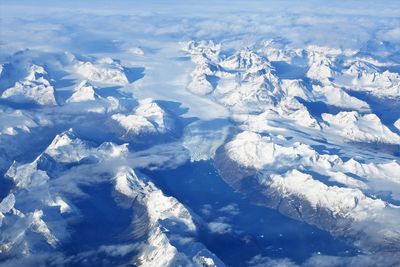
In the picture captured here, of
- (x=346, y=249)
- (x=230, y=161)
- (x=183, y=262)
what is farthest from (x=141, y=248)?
(x=230, y=161)

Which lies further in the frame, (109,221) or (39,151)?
(39,151)

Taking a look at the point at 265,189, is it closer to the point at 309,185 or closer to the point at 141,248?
the point at 309,185

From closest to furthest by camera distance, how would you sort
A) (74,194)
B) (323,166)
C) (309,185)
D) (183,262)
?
(183,262) → (74,194) → (309,185) → (323,166)

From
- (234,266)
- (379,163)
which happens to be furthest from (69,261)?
(379,163)

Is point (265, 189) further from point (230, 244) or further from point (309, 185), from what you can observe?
point (230, 244)

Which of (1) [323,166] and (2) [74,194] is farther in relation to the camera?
(1) [323,166]

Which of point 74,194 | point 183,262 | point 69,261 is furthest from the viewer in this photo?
point 74,194
